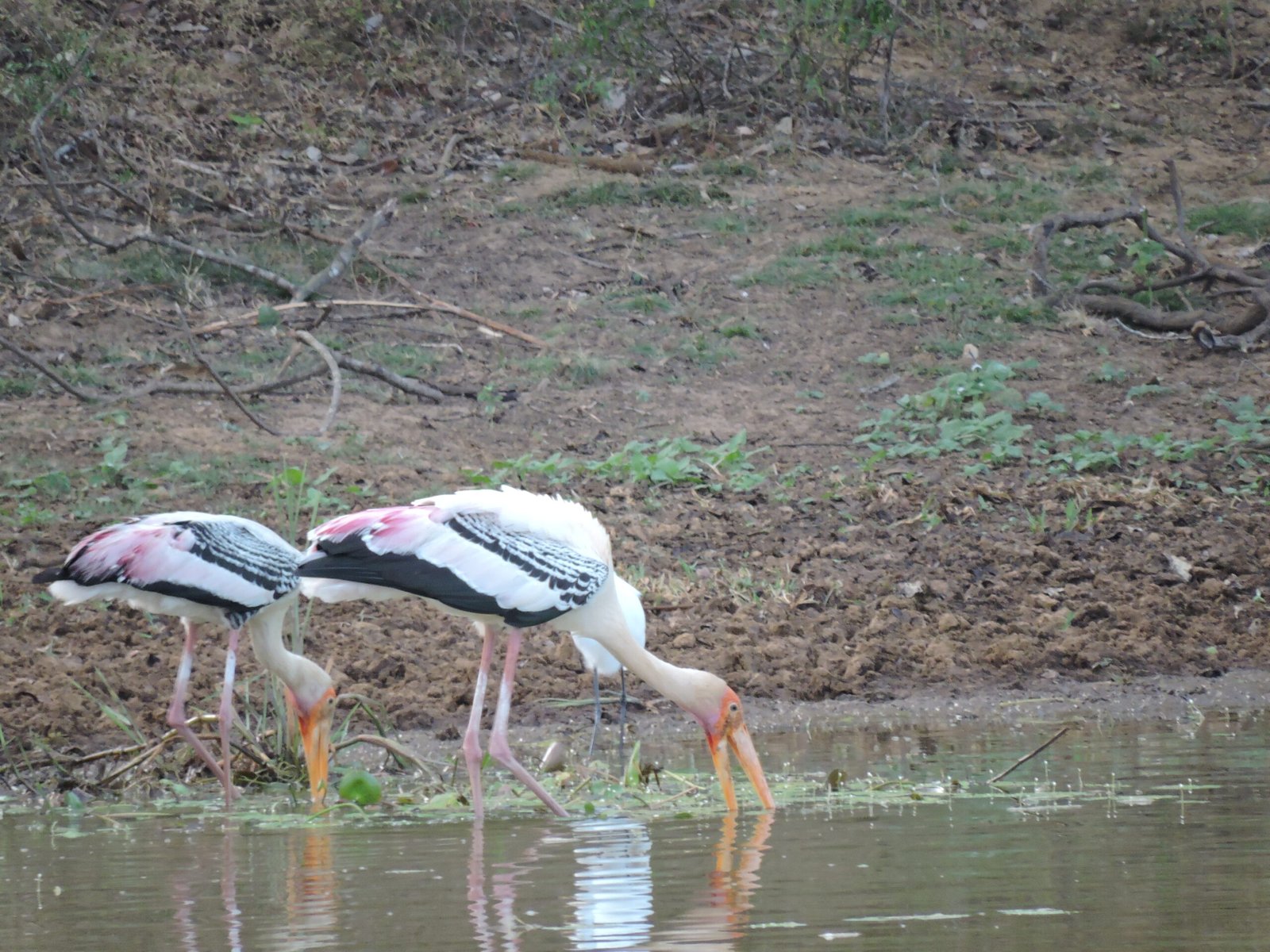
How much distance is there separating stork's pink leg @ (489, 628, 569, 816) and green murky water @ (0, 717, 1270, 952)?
0.19 meters

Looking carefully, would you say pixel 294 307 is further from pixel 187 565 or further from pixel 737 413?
pixel 187 565

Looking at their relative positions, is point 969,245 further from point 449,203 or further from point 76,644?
point 76,644

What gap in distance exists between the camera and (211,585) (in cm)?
633

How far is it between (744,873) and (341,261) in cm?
886

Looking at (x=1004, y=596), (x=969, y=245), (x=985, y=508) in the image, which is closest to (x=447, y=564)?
(x=1004, y=596)

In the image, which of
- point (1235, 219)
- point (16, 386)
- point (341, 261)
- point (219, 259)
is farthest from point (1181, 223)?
point (16, 386)

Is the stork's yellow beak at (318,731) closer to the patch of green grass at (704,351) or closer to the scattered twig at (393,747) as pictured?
the scattered twig at (393,747)

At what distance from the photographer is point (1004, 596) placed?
8.54 m

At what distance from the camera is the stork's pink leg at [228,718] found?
6.06m

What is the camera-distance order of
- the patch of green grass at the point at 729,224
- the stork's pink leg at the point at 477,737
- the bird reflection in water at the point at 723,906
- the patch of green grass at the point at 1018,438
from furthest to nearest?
the patch of green grass at the point at 729,224 → the patch of green grass at the point at 1018,438 → the stork's pink leg at the point at 477,737 → the bird reflection in water at the point at 723,906

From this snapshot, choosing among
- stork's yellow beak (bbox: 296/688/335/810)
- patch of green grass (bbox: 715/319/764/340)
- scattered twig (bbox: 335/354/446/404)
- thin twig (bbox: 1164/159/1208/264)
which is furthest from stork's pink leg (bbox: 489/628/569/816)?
thin twig (bbox: 1164/159/1208/264)

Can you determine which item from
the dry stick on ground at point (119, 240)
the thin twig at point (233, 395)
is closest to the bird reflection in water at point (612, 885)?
the thin twig at point (233, 395)

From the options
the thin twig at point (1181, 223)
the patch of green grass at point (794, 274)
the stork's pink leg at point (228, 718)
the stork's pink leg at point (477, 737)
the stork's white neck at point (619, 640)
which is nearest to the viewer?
the stork's pink leg at point (477, 737)

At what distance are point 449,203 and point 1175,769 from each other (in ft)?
31.7
